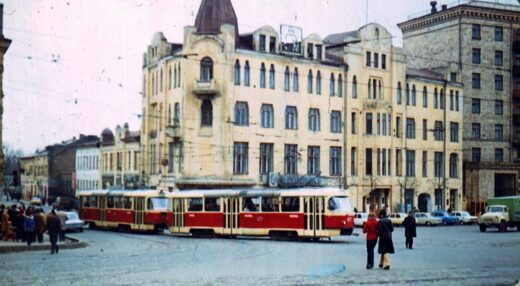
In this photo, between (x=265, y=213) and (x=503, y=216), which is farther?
(x=503, y=216)

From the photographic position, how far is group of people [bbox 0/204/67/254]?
90.7 ft

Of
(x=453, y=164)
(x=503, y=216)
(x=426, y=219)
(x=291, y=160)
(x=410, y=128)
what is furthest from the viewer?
(x=453, y=164)

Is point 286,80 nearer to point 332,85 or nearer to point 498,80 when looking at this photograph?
point 332,85

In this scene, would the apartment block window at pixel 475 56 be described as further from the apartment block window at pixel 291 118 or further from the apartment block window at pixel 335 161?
the apartment block window at pixel 291 118

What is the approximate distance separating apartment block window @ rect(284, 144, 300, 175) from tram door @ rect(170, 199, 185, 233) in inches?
773

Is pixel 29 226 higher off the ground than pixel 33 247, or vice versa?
pixel 29 226

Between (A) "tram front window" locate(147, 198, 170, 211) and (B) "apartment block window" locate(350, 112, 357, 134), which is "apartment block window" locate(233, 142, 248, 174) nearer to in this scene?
(B) "apartment block window" locate(350, 112, 357, 134)

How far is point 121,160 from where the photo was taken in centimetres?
7431

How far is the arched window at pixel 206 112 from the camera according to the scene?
57375 mm

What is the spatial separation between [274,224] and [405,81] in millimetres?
34422

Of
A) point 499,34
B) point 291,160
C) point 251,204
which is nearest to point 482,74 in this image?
point 499,34

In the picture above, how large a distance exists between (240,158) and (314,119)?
7.87 meters

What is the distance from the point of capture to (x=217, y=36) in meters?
56.7

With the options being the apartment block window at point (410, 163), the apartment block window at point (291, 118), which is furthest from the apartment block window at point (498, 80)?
the apartment block window at point (291, 118)
